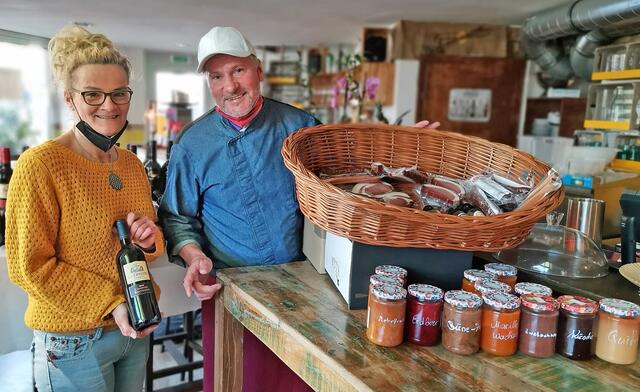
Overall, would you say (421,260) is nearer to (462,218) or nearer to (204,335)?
(462,218)

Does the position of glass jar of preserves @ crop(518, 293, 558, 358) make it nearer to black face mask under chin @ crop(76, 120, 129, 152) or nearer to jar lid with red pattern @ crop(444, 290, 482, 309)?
jar lid with red pattern @ crop(444, 290, 482, 309)

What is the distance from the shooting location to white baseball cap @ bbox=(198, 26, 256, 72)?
58.3 inches

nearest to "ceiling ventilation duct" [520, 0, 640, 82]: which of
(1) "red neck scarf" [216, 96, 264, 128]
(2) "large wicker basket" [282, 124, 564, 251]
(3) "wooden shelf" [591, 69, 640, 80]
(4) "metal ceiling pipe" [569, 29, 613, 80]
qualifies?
(4) "metal ceiling pipe" [569, 29, 613, 80]

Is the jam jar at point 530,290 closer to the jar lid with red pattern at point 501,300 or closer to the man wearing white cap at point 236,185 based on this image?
the jar lid with red pattern at point 501,300

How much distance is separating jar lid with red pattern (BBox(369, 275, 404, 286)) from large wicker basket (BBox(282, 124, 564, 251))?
0.07m

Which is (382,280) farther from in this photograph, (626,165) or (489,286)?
(626,165)

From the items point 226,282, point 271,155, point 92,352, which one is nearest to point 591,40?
point 271,155

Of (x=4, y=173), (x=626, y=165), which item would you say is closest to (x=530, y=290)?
(x=4, y=173)

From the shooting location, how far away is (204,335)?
1661 mm

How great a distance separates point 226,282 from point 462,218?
666 mm

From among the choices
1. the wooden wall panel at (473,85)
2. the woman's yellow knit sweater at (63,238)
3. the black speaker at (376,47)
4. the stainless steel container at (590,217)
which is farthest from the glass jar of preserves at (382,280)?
the black speaker at (376,47)

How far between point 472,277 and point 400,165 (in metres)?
0.54

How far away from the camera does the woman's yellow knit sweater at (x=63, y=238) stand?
1.17m

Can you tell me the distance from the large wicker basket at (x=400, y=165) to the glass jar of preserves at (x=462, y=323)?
13 cm
